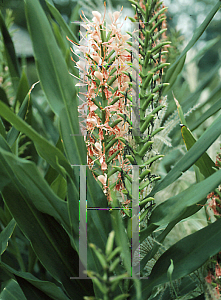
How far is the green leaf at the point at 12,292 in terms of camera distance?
289 mm

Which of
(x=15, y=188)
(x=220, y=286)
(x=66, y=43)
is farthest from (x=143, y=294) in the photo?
(x=66, y=43)

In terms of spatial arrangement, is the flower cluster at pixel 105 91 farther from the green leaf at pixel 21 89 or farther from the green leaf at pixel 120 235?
the green leaf at pixel 21 89

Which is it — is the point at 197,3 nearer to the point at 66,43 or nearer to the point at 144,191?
the point at 66,43

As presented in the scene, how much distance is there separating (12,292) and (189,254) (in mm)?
199

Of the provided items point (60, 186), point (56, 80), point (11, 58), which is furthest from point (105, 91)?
point (11, 58)

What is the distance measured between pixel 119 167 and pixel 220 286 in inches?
6.7

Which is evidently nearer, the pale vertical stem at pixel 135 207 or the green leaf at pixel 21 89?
the pale vertical stem at pixel 135 207

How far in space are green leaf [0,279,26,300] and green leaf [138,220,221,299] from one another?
0.14 metres

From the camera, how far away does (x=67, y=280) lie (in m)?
0.31

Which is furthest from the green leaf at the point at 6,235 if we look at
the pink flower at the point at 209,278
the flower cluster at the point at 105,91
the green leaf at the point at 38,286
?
the pink flower at the point at 209,278

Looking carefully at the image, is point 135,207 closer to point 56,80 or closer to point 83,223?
point 83,223

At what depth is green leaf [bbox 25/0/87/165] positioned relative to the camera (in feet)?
0.90

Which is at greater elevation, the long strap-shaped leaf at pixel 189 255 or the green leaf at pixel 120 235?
the green leaf at pixel 120 235

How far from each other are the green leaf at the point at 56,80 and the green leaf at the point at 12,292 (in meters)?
0.16
